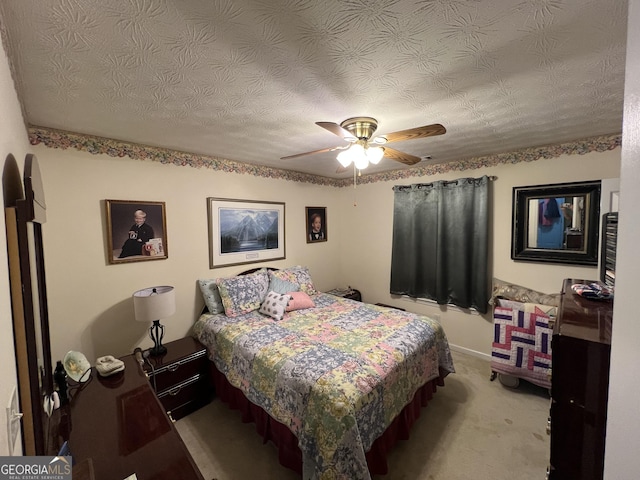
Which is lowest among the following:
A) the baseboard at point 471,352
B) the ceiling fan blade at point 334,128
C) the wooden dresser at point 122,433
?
the baseboard at point 471,352

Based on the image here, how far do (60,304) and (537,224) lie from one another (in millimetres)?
4337

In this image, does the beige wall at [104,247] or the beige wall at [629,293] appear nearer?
the beige wall at [629,293]

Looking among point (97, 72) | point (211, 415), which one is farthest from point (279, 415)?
point (97, 72)

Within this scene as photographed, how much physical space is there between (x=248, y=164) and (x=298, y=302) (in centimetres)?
172

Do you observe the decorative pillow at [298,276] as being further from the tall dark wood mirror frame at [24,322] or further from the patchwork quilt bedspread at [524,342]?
the tall dark wood mirror frame at [24,322]

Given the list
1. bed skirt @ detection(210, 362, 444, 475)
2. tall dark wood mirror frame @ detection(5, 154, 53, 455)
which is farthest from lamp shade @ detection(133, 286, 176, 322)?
tall dark wood mirror frame @ detection(5, 154, 53, 455)

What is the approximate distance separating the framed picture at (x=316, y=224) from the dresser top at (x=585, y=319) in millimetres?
2867

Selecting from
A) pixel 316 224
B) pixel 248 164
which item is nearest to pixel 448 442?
pixel 316 224

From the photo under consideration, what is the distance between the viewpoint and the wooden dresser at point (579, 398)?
3.73ft

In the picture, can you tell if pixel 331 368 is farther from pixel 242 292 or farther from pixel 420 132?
pixel 420 132

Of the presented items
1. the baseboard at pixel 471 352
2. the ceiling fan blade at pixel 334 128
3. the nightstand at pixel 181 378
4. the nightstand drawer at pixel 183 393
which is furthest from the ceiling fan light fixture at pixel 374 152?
the baseboard at pixel 471 352

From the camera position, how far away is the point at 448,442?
6.72 ft

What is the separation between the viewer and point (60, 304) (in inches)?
82.8

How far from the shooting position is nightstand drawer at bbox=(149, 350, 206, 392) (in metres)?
2.17
